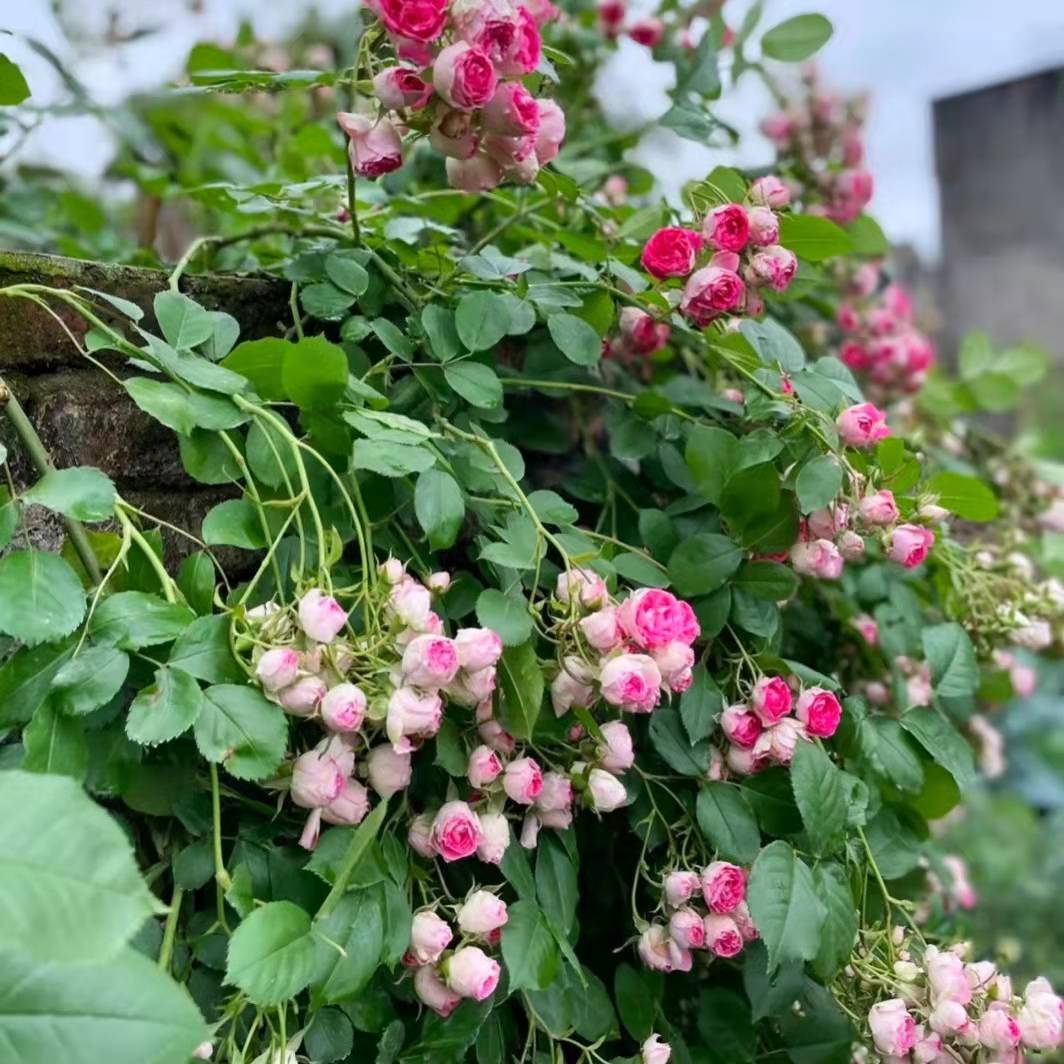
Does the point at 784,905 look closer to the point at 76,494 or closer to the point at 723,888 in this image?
the point at 723,888

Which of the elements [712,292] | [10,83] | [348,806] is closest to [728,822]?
[348,806]

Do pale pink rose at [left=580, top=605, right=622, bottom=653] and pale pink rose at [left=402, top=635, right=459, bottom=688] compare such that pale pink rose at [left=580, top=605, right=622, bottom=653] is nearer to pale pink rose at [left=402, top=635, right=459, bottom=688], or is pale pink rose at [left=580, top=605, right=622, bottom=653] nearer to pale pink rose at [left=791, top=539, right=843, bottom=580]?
pale pink rose at [left=402, top=635, right=459, bottom=688]

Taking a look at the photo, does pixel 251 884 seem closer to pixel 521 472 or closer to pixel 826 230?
pixel 521 472

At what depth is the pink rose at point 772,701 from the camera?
2.33 feet

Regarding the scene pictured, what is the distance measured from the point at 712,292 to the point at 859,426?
142 mm

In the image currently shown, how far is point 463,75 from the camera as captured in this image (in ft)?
2.00

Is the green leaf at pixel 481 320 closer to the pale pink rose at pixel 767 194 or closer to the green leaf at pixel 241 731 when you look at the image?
the pale pink rose at pixel 767 194

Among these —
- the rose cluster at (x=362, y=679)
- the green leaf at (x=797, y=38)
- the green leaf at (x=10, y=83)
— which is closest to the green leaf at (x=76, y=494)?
the rose cluster at (x=362, y=679)

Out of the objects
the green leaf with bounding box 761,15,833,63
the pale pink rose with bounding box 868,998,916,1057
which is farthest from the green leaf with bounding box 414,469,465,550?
the green leaf with bounding box 761,15,833,63

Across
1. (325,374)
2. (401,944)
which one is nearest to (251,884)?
(401,944)

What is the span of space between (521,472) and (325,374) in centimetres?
15

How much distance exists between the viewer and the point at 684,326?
32.6 inches

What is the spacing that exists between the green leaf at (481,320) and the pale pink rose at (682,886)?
1.29 feet

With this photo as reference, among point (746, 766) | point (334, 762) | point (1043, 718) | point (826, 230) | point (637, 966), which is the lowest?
point (1043, 718)
